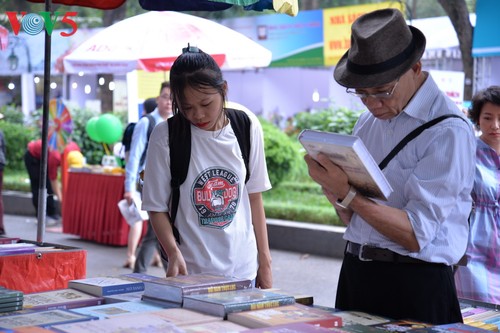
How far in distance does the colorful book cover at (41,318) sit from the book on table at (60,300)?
14cm

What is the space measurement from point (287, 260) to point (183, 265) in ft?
18.9

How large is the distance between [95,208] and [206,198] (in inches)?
263

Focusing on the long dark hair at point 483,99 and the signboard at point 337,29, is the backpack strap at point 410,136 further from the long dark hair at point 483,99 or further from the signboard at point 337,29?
the signboard at point 337,29

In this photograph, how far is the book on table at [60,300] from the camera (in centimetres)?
260

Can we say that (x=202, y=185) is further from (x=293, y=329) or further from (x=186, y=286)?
(x=293, y=329)

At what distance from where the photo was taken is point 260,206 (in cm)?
342

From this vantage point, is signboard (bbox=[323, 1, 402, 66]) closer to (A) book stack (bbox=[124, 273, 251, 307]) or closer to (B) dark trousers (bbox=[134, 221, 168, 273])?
(B) dark trousers (bbox=[134, 221, 168, 273])

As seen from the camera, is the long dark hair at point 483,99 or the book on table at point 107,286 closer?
the book on table at point 107,286

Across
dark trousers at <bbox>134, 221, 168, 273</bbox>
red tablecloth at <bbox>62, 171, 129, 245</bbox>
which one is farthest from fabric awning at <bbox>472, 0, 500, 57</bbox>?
red tablecloth at <bbox>62, 171, 129, 245</bbox>

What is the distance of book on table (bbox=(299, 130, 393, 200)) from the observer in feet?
Answer: 7.54

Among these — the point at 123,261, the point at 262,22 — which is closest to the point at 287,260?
the point at 123,261

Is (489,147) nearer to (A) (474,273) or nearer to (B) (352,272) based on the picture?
(A) (474,273)

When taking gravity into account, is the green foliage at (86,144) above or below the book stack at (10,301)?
above

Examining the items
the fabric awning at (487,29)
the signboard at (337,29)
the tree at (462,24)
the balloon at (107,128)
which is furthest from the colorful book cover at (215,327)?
the signboard at (337,29)
